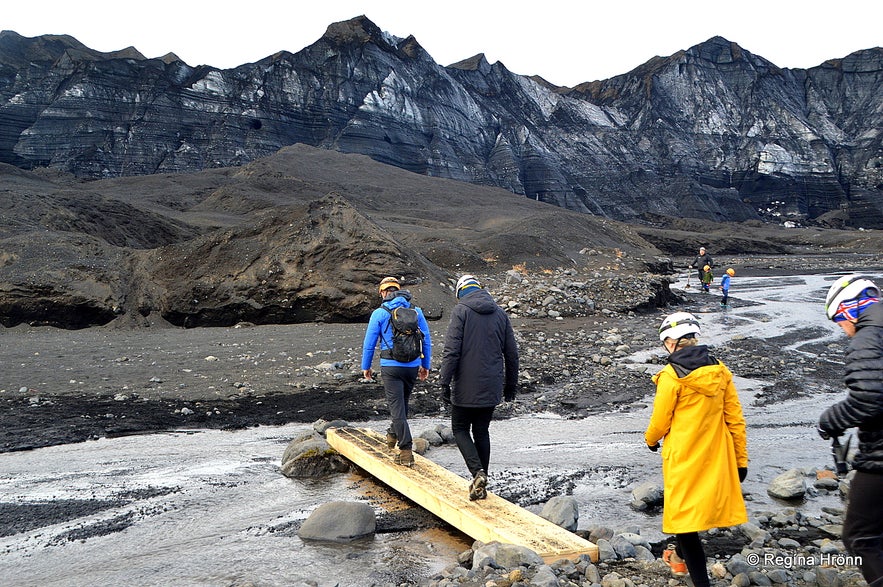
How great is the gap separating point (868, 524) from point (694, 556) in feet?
3.48

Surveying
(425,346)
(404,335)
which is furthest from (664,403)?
(425,346)

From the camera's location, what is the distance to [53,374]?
12.6m

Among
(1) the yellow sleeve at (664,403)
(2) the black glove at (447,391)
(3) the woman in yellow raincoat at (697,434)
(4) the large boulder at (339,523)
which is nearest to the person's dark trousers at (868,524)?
(3) the woman in yellow raincoat at (697,434)

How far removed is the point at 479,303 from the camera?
6.28m

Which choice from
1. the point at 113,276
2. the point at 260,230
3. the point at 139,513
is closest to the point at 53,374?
the point at 139,513

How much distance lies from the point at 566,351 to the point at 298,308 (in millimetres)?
7534

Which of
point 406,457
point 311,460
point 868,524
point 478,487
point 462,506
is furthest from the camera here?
point 311,460

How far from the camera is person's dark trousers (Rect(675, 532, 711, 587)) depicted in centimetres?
447

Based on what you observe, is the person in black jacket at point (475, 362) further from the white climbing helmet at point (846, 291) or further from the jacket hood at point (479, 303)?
the white climbing helmet at point (846, 291)

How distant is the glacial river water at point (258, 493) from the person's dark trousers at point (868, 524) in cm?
280

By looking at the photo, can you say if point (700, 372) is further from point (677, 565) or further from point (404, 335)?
point (404, 335)

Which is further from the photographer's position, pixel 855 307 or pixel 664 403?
pixel 664 403

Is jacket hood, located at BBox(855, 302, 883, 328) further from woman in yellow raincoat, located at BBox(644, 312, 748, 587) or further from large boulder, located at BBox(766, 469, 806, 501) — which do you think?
large boulder, located at BBox(766, 469, 806, 501)

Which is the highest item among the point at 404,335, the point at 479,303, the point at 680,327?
the point at 479,303
